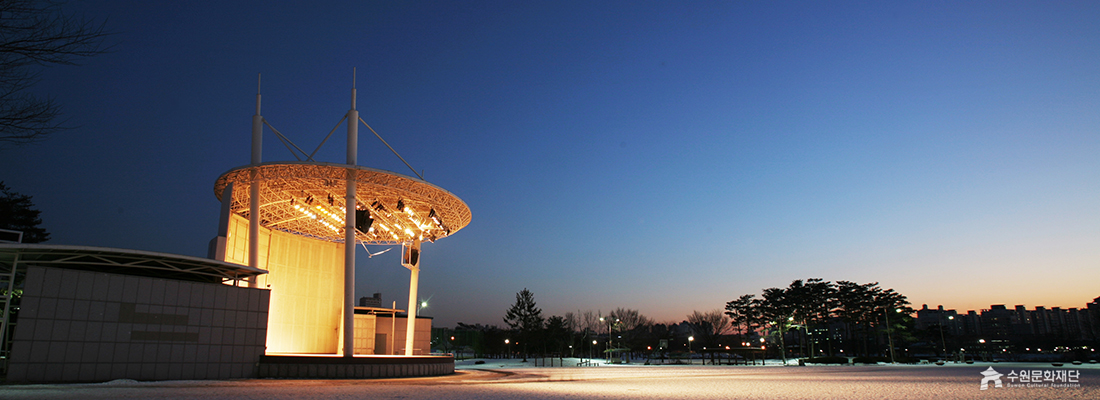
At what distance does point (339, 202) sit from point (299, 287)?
8.70m

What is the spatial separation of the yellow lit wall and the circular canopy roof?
1027mm

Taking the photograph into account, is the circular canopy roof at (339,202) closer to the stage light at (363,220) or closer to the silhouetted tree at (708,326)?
the stage light at (363,220)

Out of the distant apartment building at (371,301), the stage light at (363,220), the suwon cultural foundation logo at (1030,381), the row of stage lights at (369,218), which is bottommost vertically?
the suwon cultural foundation logo at (1030,381)

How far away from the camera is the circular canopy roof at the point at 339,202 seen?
90.7 feet

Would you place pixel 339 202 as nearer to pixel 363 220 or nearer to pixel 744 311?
pixel 363 220

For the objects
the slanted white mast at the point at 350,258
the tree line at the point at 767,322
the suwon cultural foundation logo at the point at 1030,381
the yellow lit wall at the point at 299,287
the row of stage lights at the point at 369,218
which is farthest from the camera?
the tree line at the point at 767,322

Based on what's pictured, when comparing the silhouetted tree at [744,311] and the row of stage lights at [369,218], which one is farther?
the silhouetted tree at [744,311]

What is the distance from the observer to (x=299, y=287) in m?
37.7

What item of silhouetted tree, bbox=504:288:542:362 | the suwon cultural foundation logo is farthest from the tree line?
the suwon cultural foundation logo

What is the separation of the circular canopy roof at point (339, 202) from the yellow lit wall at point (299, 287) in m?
1.03

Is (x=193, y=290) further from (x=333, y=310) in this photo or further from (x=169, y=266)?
(x=333, y=310)

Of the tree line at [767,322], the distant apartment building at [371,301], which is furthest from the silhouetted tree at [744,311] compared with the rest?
the distant apartment building at [371,301]

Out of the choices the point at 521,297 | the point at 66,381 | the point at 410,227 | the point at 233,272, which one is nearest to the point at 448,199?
the point at 410,227

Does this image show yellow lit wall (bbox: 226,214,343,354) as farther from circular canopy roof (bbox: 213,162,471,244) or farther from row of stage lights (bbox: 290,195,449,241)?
row of stage lights (bbox: 290,195,449,241)
